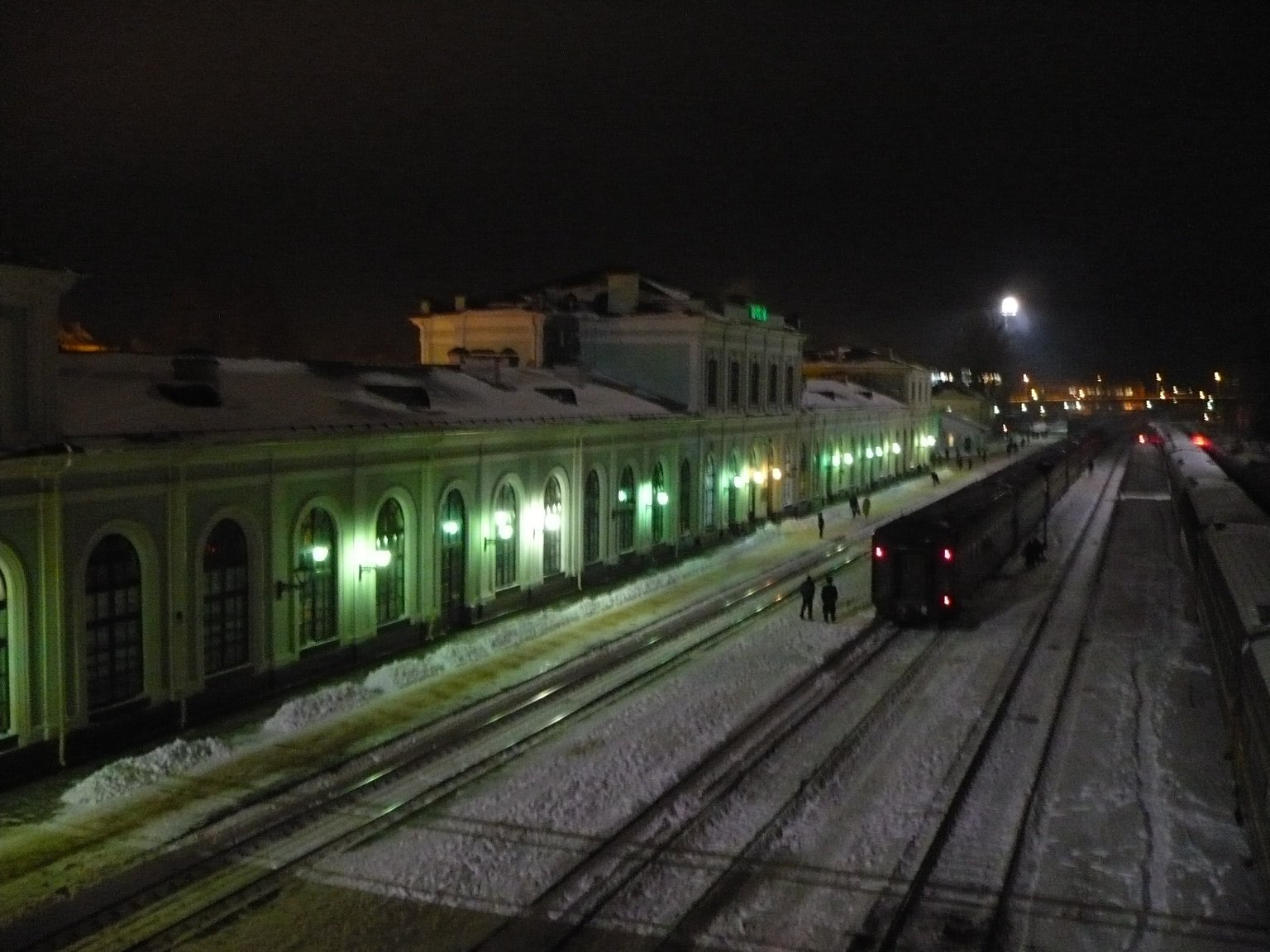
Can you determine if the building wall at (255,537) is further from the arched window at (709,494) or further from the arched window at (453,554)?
the arched window at (709,494)

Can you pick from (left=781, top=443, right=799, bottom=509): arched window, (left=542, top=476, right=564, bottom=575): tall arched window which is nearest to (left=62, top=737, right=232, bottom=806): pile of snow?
(left=542, top=476, right=564, bottom=575): tall arched window

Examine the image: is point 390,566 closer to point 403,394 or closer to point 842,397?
point 403,394

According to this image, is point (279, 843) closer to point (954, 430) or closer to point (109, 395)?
point (109, 395)

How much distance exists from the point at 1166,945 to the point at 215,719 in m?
14.3

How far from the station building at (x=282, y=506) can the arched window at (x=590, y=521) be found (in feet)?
0.39

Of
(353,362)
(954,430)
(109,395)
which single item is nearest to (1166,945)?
(109,395)

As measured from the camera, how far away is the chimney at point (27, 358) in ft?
52.1

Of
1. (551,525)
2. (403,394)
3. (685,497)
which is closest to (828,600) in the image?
(551,525)

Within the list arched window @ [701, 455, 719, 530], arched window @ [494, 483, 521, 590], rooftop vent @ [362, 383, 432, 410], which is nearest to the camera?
rooftop vent @ [362, 383, 432, 410]

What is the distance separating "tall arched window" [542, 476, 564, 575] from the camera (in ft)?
99.0

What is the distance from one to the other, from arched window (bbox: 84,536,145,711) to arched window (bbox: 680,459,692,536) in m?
23.5

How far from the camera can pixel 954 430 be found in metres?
98.6

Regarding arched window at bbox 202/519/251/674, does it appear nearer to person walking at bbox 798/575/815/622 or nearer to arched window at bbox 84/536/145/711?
arched window at bbox 84/536/145/711

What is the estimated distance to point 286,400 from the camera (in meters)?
22.5
